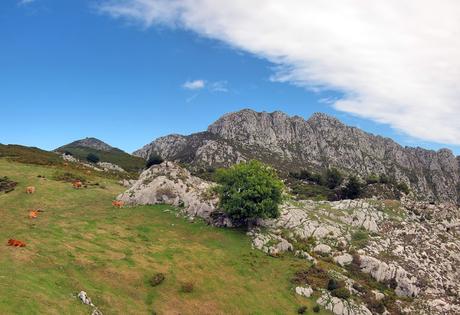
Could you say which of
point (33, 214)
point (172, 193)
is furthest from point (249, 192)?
point (33, 214)

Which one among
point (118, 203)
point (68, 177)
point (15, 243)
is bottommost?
point (15, 243)

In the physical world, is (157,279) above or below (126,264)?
below

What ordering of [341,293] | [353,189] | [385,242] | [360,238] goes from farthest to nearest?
1. [353,189]
2. [360,238]
3. [385,242]
4. [341,293]

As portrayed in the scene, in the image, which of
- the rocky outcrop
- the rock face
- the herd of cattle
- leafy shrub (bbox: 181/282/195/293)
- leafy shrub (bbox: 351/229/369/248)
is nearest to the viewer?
the herd of cattle

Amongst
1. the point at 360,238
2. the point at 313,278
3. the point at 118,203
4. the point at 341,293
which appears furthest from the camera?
the point at 118,203

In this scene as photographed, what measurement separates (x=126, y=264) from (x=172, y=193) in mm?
27630

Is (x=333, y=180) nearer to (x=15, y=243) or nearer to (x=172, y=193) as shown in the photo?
(x=172, y=193)

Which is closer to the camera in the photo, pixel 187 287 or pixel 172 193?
pixel 187 287

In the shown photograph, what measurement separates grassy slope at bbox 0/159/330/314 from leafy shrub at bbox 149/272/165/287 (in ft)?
1.80

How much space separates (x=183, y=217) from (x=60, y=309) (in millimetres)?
35448

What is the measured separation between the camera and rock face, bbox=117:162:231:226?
6988cm

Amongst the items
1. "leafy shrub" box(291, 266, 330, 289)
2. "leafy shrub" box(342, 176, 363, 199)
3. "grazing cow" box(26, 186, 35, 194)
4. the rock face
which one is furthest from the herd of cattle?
"leafy shrub" box(342, 176, 363, 199)

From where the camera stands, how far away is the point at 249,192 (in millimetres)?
64250

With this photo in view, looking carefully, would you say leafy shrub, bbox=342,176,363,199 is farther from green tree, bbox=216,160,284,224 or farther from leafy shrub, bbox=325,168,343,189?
green tree, bbox=216,160,284,224
